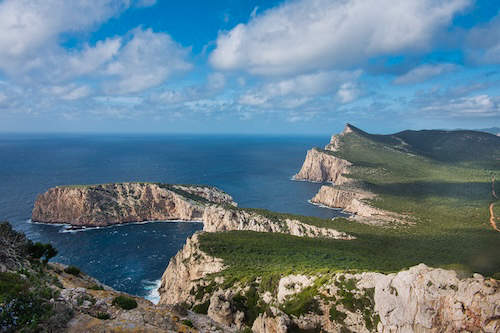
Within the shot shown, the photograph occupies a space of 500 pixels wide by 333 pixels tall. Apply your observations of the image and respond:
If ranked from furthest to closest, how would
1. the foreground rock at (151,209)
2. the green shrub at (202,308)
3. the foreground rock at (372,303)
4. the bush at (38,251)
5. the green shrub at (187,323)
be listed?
1. the foreground rock at (151,209)
2. the green shrub at (202,308)
3. the bush at (38,251)
4. the foreground rock at (372,303)
5. the green shrub at (187,323)

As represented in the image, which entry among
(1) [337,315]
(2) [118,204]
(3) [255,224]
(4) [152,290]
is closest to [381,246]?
(3) [255,224]

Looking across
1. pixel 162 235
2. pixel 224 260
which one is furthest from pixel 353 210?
pixel 224 260

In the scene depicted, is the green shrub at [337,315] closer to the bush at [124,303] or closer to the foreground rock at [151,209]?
the bush at [124,303]

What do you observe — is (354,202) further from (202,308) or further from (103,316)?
(103,316)

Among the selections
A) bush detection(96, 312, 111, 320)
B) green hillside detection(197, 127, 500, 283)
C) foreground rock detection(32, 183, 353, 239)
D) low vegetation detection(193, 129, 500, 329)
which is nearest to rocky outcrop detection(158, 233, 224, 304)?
low vegetation detection(193, 129, 500, 329)

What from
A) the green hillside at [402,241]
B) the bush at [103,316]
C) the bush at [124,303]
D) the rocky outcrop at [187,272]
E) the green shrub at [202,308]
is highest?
the bush at [103,316]

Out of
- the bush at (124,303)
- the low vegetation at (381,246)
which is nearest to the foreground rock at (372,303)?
the low vegetation at (381,246)
